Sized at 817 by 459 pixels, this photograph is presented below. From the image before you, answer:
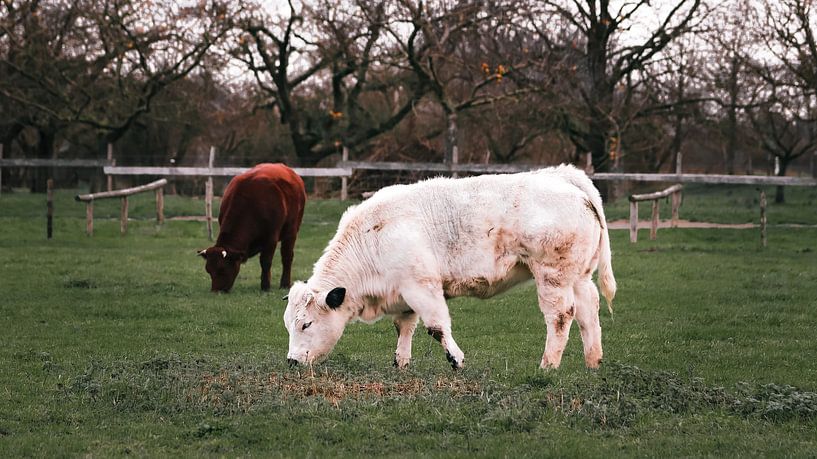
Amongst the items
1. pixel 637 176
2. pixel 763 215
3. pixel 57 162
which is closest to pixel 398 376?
pixel 763 215

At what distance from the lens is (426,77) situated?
29.6m

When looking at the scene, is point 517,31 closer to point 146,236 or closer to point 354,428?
point 146,236

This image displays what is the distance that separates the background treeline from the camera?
96.4 feet

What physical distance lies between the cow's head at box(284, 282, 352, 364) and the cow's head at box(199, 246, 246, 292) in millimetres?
5931

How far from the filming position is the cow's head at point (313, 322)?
8.54 metres

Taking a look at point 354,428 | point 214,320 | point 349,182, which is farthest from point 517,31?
point 354,428

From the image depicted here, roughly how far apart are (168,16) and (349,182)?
745 cm

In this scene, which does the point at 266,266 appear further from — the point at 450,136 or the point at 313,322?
the point at 450,136

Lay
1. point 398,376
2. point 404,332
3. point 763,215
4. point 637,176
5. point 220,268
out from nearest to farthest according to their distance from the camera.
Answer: point 398,376 < point 404,332 < point 220,268 < point 763,215 < point 637,176

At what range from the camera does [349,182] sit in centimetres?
3238

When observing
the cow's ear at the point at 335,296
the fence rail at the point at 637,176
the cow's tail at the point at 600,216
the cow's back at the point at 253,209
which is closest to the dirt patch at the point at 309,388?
the cow's ear at the point at 335,296

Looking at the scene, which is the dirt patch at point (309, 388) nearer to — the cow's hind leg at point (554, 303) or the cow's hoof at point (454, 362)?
the cow's hoof at point (454, 362)

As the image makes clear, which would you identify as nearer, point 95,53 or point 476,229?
point 476,229

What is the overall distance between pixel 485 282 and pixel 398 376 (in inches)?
49.6
